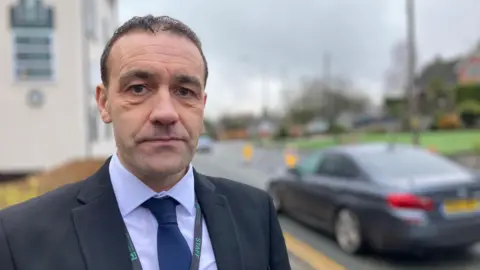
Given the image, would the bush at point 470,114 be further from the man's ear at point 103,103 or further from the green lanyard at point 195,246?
the man's ear at point 103,103

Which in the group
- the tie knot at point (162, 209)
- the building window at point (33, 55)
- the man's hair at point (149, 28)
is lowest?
the tie knot at point (162, 209)

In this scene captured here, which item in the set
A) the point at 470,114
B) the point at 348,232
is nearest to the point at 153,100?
the point at 348,232

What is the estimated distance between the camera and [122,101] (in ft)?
4.50

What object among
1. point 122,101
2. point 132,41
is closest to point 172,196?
point 122,101

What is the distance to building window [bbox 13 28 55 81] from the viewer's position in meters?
14.7

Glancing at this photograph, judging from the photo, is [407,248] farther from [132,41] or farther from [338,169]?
[132,41]

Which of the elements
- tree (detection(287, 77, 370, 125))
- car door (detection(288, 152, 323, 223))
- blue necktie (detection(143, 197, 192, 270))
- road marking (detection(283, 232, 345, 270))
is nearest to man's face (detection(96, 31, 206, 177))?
blue necktie (detection(143, 197, 192, 270))

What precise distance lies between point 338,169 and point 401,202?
1.52 m

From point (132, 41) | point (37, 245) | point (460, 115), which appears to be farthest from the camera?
point (460, 115)

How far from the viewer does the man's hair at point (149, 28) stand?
140 cm

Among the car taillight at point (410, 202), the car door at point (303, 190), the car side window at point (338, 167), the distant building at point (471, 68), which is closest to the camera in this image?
the car taillight at point (410, 202)

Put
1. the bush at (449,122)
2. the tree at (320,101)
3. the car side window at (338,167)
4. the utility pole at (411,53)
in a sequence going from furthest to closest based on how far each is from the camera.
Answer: the tree at (320,101) < the bush at (449,122) < the utility pole at (411,53) < the car side window at (338,167)

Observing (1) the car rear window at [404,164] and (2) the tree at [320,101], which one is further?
(2) the tree at [320,101]

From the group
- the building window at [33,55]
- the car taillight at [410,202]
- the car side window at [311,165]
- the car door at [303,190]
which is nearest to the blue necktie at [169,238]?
the car taillight at [410,202]
